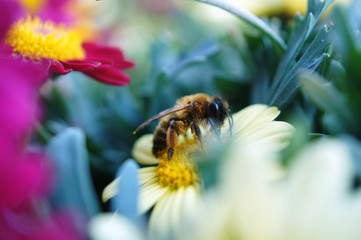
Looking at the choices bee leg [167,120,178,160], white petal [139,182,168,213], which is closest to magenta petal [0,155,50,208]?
white petal [139,182,168,213]

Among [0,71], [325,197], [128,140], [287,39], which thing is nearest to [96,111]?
[128,140]

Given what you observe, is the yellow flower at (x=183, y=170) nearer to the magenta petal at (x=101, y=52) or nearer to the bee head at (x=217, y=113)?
the bee head at (x=217, y=113)

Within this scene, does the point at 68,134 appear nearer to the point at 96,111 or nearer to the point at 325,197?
the point at 325,197

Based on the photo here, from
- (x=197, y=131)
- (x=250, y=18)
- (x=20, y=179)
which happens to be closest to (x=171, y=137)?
(x=197, y=131)

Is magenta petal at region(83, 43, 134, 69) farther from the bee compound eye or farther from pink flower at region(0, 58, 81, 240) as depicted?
pink flower at region(0, 58, 81, 240)

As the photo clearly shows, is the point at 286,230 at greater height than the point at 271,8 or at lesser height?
lesser
